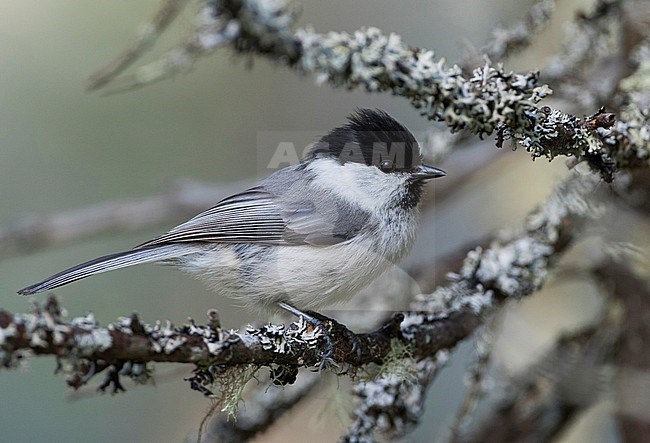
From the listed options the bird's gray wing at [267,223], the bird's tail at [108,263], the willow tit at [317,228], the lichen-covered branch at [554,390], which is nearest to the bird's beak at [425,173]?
the willow tit at [317,228]

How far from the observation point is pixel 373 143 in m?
2.21

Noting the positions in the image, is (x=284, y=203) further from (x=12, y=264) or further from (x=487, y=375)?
(x=12, y=264)

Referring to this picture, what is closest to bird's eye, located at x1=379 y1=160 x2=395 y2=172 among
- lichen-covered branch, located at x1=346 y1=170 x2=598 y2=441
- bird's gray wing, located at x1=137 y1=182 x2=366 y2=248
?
bird's gray wing, located at x1=137 y1=182 x2=366 y2=248

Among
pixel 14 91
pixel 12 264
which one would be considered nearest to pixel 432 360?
pixel 12 264

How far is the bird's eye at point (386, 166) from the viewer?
7.29 feet

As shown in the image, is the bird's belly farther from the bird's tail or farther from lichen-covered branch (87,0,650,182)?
lichen-covered branch (87,0,650,182)

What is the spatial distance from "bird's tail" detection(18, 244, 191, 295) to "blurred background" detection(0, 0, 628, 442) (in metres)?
0.72

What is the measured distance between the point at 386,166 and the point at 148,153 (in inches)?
83.9

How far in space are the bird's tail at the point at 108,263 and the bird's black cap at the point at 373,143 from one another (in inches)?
24.0

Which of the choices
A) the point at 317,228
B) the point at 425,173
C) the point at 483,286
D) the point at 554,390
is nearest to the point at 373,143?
the point at 425,173

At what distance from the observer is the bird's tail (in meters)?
1.58

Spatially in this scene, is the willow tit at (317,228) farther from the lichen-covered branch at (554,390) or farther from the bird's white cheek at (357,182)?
the lichen-covered branch at (554,390)

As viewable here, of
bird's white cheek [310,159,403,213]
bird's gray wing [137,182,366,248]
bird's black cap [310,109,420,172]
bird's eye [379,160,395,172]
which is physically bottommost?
bird's gray wing [137,182,366,248]

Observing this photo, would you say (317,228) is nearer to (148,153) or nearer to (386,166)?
(386,166)
